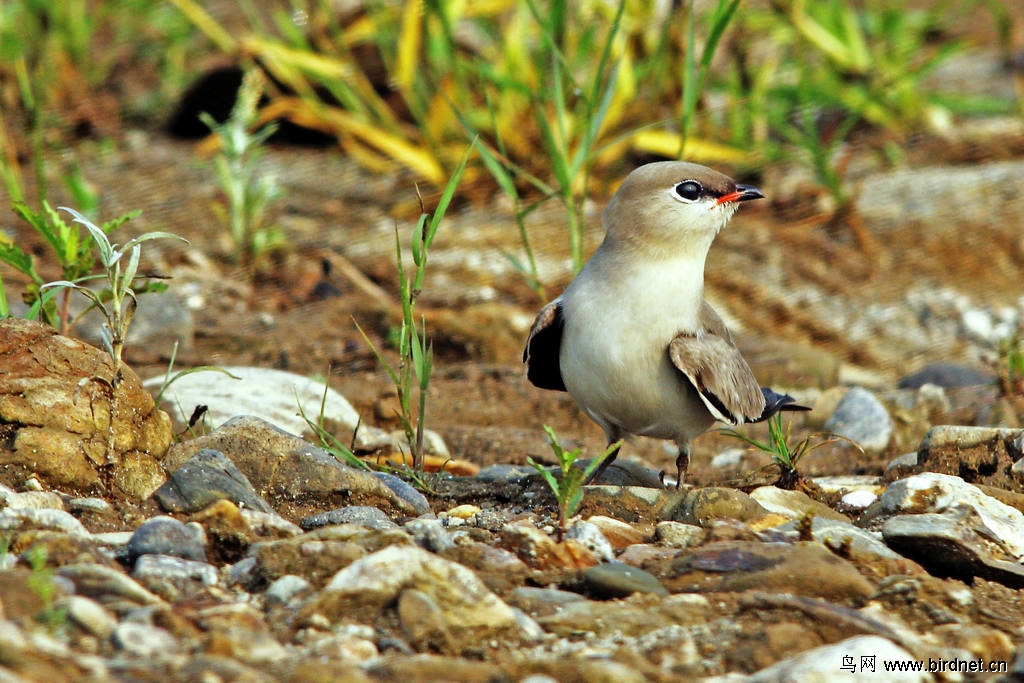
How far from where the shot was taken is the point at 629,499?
3838mm

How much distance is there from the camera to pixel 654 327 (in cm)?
415

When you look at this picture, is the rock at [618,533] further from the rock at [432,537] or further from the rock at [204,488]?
the rock at [204,488]

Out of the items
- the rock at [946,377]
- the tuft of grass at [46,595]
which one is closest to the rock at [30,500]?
the tuft of grass at [46,595]

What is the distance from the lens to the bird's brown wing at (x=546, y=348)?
441 centimetres

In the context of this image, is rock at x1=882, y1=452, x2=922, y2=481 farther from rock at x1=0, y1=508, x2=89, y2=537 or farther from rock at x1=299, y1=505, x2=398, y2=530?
rock at x1=0, y1=508, x2=89, y2=537

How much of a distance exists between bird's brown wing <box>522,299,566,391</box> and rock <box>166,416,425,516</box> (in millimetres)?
936

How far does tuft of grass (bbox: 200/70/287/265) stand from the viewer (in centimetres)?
640

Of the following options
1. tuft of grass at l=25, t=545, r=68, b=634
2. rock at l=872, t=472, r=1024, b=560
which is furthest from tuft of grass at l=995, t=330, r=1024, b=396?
tuft of grass at l=25, t=545, r=68, b=634

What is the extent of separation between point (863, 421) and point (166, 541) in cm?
333

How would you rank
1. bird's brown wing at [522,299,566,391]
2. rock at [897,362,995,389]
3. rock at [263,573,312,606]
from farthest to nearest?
rock at [897,362,995,389], bird's brown wing at [522,299,566,391], rock at [263,573,312,606]

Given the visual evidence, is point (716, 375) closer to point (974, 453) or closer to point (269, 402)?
point (974, 453)

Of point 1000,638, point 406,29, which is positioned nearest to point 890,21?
point 406,29

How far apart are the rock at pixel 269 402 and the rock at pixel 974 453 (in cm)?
183

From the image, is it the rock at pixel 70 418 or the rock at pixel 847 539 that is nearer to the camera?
the rock at pixel 847 539
